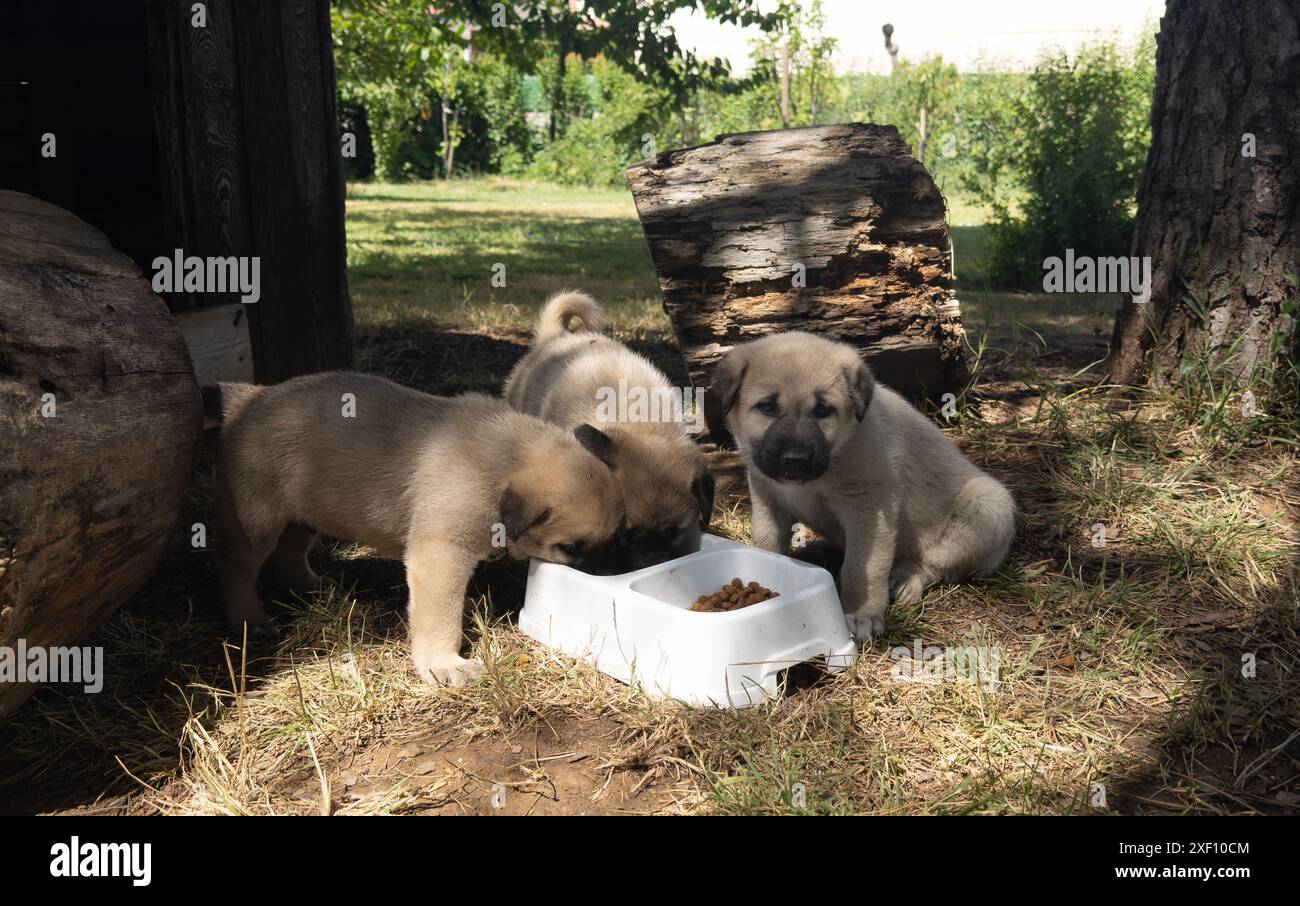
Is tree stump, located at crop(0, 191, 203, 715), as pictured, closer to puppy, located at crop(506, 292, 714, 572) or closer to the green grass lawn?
puppy, located at crop(506, 292, 714, 572)

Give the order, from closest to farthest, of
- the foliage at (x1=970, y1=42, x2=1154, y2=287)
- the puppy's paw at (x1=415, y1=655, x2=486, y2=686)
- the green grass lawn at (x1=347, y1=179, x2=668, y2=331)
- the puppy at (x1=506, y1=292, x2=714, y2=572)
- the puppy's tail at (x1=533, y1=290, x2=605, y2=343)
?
the puppy's paw at (x1=415, y1=655, x2=486, y2=686) < the puppy at (x1=506, y1=292, x2=714, y2=572) < the puppy's tail at (x1=533, y1=290, x2=605, y2=343) < the green grass lawn at (x1=347, y1=179, x2=668, y2=331) < the foliage at (x1=970, y1=42, x2=1154, y2=287)

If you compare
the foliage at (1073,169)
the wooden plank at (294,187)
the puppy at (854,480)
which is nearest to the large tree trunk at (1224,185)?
the puppy at (854,480)

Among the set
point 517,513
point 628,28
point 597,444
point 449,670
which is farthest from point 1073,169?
point 449,670

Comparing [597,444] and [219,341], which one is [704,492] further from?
[219,341]

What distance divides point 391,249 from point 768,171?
7654mm

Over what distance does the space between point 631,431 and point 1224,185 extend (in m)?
3.28

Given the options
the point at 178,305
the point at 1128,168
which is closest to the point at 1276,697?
the point at 178,305

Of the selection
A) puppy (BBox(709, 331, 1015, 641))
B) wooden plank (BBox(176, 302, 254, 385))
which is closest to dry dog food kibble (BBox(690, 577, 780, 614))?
puppy (BBox(709, 331, 1015, 641))

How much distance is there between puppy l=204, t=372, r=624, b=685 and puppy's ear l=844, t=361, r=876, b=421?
89 cm

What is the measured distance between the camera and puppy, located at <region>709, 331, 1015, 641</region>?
355 centimetres

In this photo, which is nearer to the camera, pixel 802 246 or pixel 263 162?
pixel 263 162

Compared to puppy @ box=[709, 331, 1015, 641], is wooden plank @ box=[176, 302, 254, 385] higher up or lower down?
higher up

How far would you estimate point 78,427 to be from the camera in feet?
9.12

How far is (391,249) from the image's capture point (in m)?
11.9
